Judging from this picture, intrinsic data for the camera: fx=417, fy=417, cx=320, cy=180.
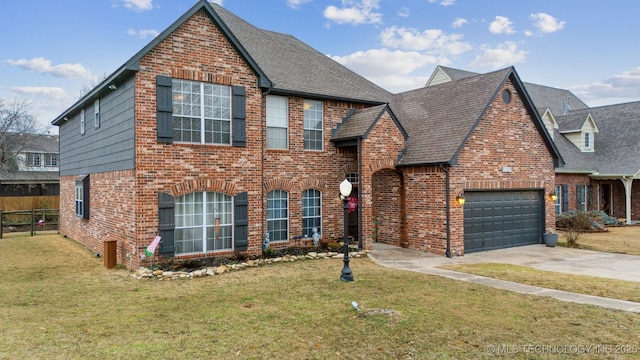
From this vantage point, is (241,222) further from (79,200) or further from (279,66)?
(79,200)

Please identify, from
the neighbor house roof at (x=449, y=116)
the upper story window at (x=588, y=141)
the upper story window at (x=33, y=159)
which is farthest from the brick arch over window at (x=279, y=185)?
the upper story window at (x=33, y=159)

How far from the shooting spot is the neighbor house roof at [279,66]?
11.8 metres

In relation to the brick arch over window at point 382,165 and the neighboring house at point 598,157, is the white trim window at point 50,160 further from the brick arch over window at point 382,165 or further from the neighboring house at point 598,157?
the brick arch over window at point 382,165

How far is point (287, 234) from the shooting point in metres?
14.3

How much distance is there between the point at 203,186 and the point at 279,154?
3.15 metres

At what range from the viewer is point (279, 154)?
14156 mm

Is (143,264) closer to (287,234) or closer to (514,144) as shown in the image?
(287,234)

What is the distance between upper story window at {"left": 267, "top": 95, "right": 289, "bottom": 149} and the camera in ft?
46.2

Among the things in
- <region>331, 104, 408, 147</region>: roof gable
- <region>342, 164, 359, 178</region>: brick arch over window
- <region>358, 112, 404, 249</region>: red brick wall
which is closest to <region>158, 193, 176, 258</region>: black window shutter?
<region>358, 112, 404, 249</region>: red brick wall

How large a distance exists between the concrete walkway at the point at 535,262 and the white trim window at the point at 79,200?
11.3m

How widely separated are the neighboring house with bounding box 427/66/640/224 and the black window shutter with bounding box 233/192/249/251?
18.1 meters

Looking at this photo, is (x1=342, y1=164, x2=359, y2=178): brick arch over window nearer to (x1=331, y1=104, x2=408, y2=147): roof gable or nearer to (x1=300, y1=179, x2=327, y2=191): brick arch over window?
(x1=331, y1=104, x2=408, y2=147): roof gable

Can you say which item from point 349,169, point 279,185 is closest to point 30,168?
point 279,185

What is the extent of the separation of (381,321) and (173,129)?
25.8ft
